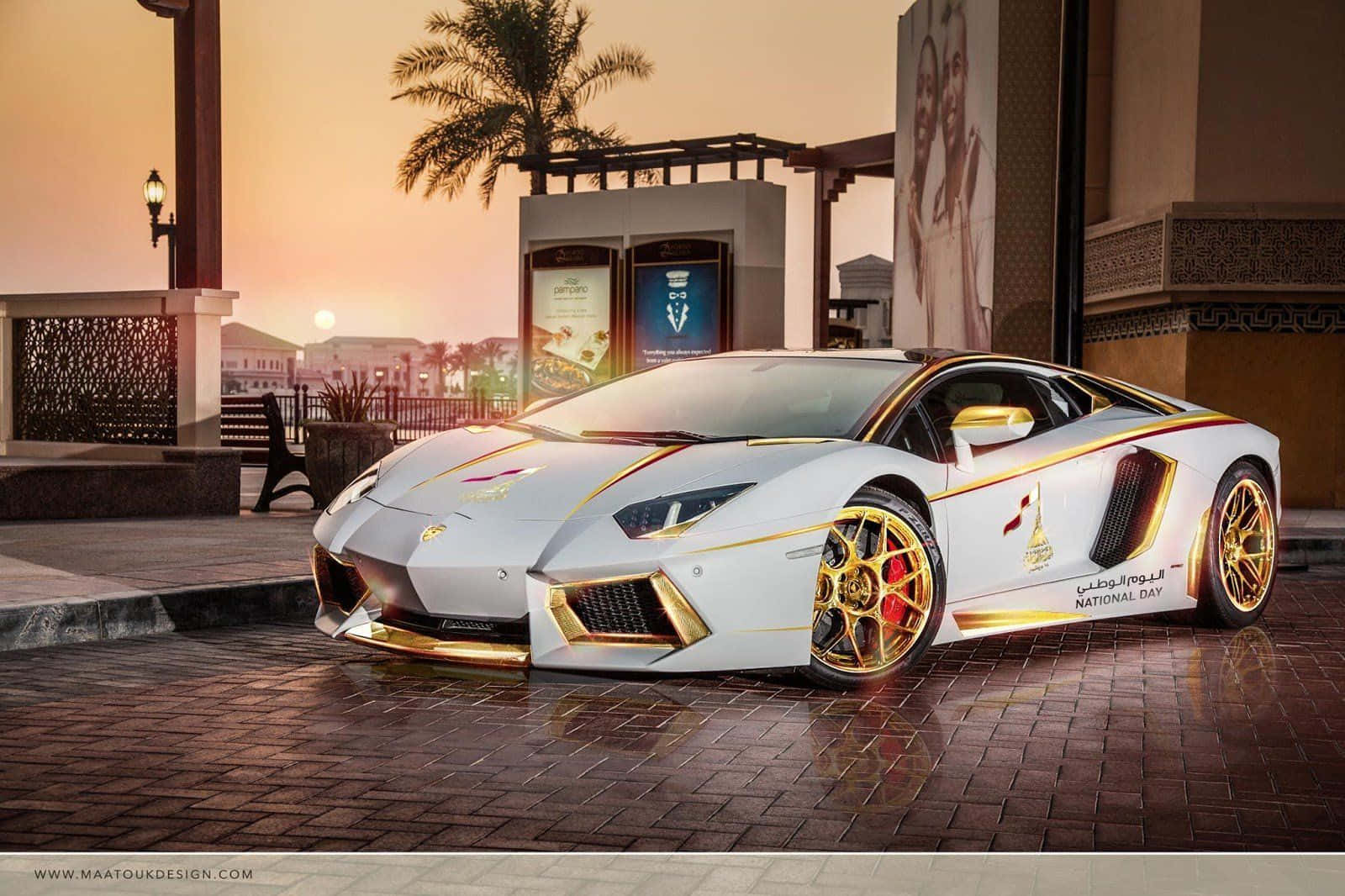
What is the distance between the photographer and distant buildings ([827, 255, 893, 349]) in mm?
38656

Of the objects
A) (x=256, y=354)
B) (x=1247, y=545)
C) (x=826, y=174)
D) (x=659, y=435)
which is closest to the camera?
(x=659, y=435)

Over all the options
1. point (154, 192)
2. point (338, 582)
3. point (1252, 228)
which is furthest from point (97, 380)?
point (154, 192)

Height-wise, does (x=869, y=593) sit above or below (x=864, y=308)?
below

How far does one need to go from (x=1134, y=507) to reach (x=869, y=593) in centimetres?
189

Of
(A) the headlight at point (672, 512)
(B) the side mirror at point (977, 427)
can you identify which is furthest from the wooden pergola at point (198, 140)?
(A) the headlight at point (672, 512)

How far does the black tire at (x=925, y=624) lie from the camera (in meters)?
6.20

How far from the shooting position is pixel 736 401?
717 centimetres

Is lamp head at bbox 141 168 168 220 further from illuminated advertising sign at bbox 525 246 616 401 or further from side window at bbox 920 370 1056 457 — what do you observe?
side window at bbox 920 370 1056 457

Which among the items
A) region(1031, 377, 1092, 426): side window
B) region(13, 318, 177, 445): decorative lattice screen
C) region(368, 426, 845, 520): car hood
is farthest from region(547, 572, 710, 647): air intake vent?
region(13, 318, 177, 445): decorative lattice screen

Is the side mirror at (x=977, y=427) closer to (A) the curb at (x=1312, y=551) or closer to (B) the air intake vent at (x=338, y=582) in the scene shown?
(B) the air intake vent at (x=338, y=582)

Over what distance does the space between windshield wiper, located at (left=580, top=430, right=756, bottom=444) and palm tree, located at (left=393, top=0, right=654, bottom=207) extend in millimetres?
36443

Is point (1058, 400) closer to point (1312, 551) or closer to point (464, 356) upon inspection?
point (1312, 551)

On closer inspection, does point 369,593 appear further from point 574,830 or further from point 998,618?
point 998,618

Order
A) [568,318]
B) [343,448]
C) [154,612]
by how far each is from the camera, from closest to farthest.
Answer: [154,612] → [343,448] → [568,318]
